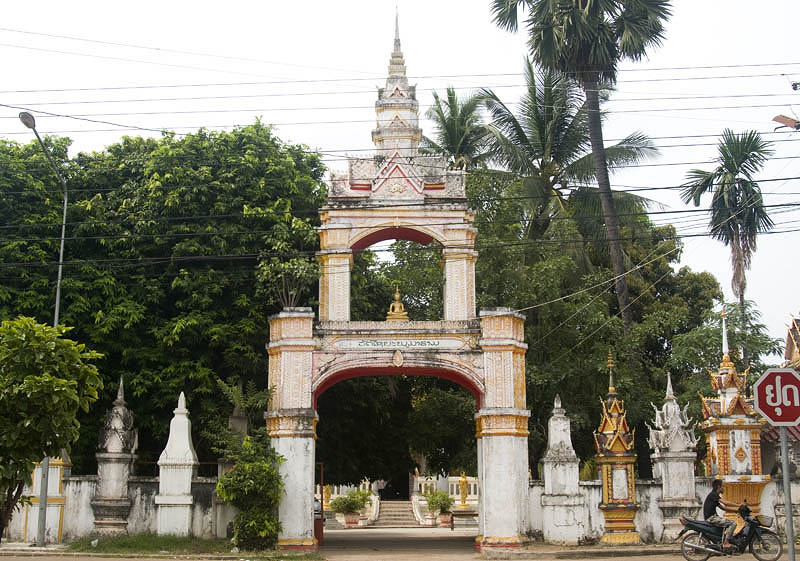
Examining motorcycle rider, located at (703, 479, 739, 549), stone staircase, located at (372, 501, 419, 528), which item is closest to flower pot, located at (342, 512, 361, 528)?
stone staircase, located at (372, 501, 419, 528)

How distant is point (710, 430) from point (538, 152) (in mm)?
16728

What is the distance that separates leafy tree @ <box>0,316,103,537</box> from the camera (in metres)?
15.0

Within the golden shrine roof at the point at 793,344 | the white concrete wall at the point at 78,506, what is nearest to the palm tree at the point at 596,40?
the golden shrine roof at the point at 793,344

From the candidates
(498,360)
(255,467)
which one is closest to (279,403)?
(255,467)

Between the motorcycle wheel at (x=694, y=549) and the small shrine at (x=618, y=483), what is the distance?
4.68 meters

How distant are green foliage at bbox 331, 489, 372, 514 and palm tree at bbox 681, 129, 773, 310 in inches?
734

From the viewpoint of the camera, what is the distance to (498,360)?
24469mm

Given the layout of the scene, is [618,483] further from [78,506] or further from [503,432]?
[78,506]

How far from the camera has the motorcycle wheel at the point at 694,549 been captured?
19391 mm

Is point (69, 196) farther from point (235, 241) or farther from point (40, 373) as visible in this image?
point (40, 373)

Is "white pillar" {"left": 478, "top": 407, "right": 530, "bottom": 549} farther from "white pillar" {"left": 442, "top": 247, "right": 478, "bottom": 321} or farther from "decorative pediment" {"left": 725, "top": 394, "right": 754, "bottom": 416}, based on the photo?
"decorative pediment" {"left": 725, "top": 394, "right": 754, "bottom": 416}

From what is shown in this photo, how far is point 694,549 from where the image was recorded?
19422 mm

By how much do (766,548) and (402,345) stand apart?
9645 mm

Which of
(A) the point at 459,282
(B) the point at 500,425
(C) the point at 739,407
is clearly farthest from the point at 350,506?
(C) the point at 739,407
